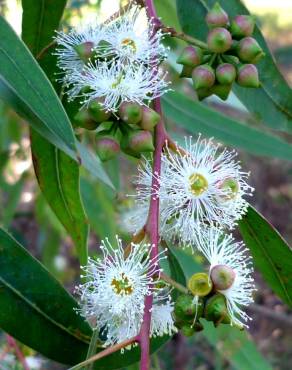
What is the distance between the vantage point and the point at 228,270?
1056mm

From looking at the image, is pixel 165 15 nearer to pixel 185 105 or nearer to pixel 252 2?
pixel 185 105

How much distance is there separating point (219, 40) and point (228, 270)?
336 mm

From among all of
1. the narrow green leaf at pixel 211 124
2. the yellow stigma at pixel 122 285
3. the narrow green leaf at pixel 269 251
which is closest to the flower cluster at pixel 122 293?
the yellow stigma at pixel 122 285

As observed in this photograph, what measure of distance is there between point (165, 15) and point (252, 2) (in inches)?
193

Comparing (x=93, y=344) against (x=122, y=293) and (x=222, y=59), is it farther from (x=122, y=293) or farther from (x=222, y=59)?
(x=222, y=59)

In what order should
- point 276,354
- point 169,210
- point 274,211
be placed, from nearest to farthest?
point 169,210 < point 276,354 < point 274,211

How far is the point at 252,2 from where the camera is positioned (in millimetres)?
6500

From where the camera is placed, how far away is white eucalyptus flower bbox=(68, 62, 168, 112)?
113 cm

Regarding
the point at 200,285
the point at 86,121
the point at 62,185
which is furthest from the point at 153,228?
the point at 62,185

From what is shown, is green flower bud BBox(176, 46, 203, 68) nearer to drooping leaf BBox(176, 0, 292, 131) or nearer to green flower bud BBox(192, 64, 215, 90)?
green flower bud BBox(192, 64, 215, 90)

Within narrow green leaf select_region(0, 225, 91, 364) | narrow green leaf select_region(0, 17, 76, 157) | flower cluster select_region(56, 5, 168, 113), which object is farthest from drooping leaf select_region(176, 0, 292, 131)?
narrow green leaf select_region(0, 225, 91, 364)

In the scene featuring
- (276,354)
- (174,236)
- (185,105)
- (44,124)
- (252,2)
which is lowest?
(276,354)

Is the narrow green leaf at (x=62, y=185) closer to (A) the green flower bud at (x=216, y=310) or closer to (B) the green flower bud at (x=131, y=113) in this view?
(B) the green flower bud at (x=131, y=113)

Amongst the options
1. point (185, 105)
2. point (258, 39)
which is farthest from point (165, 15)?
point (258, 39)
